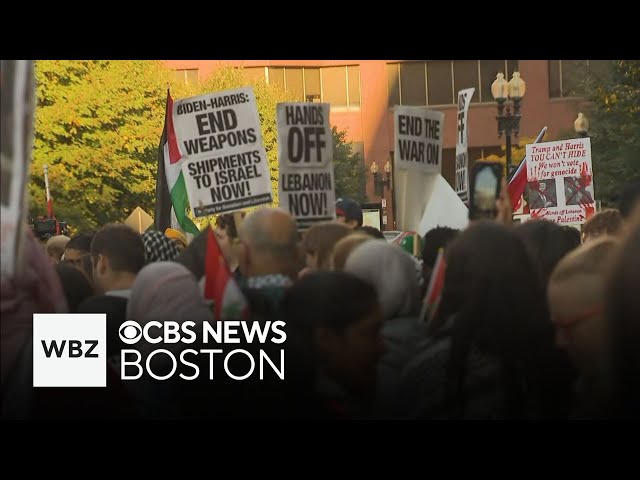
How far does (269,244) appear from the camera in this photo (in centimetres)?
510

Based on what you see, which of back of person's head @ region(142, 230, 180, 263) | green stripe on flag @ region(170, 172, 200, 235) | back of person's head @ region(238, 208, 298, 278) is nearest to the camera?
Result: back of person's head @ region(238, 208, 298, 278)

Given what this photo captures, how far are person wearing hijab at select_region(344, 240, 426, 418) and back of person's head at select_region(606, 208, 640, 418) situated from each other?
8.00 feet

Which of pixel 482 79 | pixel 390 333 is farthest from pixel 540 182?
pixel 482 79

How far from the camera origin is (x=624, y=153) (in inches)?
1356

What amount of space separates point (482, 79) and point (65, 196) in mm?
28696

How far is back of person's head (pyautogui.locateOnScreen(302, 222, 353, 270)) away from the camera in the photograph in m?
6.04

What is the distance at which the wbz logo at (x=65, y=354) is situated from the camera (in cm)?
466

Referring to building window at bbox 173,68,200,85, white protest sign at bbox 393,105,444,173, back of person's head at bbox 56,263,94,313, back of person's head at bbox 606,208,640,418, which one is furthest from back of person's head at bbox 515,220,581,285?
building window at bbox 173,68,200,85

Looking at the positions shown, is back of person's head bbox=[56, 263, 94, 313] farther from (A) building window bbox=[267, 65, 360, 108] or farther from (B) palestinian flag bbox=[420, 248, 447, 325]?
(A) building window bbox=[267, 65, 360, 108]

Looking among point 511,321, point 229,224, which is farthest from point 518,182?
point 511,321

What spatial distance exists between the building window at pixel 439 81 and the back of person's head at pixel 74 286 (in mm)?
51975

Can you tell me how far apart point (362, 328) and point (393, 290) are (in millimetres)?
1067

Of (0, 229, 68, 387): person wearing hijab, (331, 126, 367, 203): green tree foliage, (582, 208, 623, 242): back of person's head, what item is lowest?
(0, 229, 68, 387): person wearing hijab

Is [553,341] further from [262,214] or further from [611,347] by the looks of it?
[611,347]
